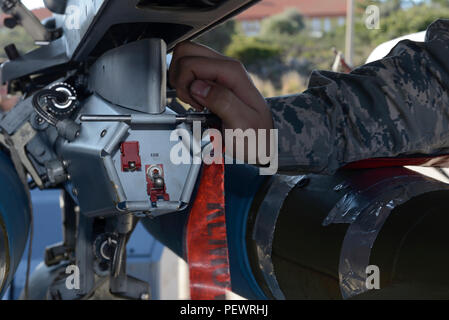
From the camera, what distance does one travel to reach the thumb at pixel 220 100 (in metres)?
1.08

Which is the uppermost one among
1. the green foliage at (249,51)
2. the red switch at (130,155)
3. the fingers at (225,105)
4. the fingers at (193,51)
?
the fingers at (193,51)

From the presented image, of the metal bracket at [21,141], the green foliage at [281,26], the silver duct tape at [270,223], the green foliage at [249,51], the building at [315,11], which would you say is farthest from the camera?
the building at [315,11]

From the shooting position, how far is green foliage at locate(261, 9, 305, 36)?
877 inches

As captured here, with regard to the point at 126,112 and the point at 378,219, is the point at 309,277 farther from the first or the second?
the point at 126,112

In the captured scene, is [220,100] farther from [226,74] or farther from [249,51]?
[249,51]

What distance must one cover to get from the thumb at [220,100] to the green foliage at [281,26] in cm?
2149

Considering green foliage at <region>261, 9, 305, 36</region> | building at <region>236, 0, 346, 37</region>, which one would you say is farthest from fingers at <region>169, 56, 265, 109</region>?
building at <region>236, 0, 346, 37</region>

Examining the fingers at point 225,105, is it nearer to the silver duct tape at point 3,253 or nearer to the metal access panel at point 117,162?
the metal access panel at point 117,162

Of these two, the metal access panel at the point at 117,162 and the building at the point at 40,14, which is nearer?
the metal access panel at the point at 117,162

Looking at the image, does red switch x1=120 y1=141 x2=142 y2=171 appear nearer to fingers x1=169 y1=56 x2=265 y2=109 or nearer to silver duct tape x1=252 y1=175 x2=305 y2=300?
fingers x1=169 y1=56 x2=265 y2=109

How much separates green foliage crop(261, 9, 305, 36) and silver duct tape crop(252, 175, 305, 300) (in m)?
21.2

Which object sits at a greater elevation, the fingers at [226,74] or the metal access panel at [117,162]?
the fingers at [226,74]

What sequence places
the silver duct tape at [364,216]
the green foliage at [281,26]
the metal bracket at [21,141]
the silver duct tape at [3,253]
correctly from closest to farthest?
the silver duct tape at [364,216] → the silver duct tape at [3,253] → the metal bracket at [21,141] → the green foliage at [281,26]

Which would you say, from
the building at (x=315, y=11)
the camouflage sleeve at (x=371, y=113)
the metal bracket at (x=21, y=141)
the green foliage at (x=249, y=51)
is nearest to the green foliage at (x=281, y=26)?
the building at (x=315, y=11)
